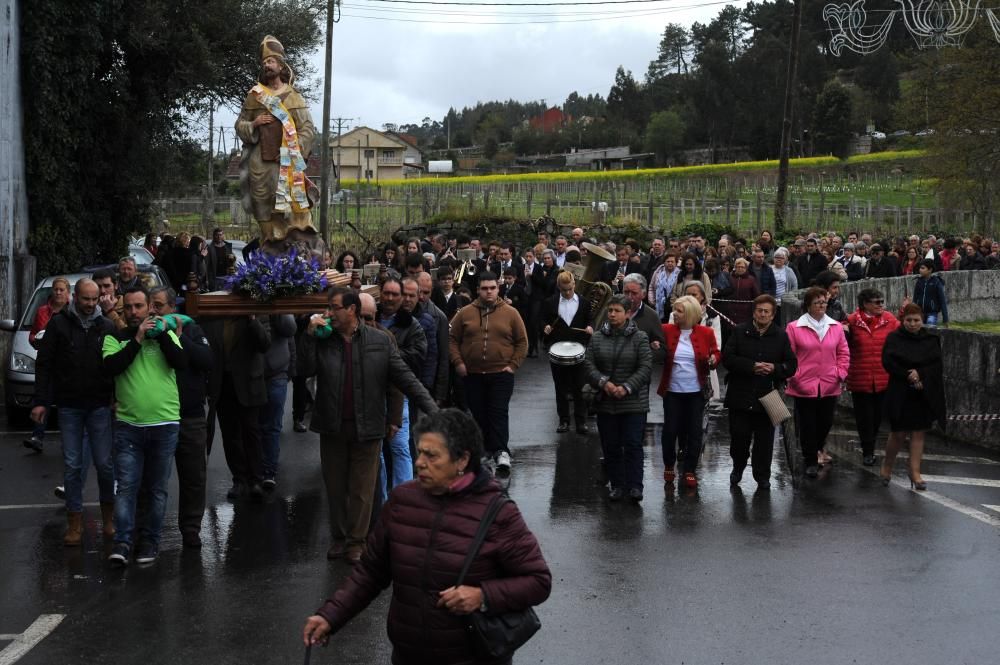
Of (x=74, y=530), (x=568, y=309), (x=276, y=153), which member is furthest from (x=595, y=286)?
(x=74, y=530)

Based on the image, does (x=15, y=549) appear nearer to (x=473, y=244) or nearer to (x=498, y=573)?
(x=498, y=573)

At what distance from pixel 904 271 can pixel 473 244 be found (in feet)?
27.6

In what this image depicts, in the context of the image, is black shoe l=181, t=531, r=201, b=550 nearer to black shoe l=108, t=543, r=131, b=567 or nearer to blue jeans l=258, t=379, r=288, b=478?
black shoe l=108, t=543, r=131, b=567

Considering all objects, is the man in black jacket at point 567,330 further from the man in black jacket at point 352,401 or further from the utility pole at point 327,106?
the utility pole at point 327,106

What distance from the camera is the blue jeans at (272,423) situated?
462 inches

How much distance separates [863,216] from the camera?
53812mm

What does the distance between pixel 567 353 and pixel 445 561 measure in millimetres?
9104

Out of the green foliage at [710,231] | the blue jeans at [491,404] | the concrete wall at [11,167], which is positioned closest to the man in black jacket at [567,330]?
the blue jeans at [491,404]

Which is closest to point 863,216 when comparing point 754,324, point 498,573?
point 754,324

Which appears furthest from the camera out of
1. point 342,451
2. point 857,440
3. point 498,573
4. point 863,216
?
point 863,216

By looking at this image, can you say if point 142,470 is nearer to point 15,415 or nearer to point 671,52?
point 15,415

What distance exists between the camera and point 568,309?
49.2ft

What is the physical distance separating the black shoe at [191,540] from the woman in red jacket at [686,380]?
4318 millimetres

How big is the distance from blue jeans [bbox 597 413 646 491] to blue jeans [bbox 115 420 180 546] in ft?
12.4
